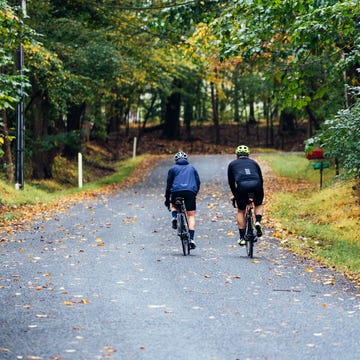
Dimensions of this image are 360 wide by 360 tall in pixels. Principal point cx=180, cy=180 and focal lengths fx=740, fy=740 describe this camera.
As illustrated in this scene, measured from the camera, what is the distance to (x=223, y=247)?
14.7 m

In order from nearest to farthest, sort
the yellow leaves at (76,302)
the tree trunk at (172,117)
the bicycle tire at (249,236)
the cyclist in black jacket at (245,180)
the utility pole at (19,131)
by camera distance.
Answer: the yellow leaves at (76,302), the bicycle tire at (249,236), the cyclist in black jacket at (245,180), the utility pole at (19,131), the tree trunk at (172,117)

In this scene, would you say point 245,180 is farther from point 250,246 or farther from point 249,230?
point 250,246

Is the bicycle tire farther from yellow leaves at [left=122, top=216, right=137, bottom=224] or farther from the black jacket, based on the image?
yellow leaves at [left=122, top=216, right=137, bottom=224]

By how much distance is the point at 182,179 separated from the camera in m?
13.7

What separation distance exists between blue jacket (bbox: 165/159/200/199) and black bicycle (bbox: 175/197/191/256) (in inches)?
9.2

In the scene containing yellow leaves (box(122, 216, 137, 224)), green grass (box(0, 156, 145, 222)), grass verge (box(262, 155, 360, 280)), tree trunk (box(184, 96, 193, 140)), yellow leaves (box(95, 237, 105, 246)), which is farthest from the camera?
tree trunk (box(184, 96, 193, 140))

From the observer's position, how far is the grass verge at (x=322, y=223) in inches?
528

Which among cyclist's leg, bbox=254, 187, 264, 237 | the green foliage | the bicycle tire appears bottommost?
the bicycle tire

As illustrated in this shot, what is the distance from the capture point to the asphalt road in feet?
23.6

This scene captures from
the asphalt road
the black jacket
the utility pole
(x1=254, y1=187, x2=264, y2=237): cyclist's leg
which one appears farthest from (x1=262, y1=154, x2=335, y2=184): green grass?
the black jacket

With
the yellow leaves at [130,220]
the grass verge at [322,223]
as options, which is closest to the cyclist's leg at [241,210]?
the grass verge at [322,223]

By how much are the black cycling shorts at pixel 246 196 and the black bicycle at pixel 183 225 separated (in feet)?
3.35

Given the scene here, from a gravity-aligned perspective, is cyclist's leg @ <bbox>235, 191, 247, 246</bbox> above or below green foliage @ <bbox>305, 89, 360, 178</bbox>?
below

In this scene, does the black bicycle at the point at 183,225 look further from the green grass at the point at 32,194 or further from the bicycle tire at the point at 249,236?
the green grass at the point at 32,194
